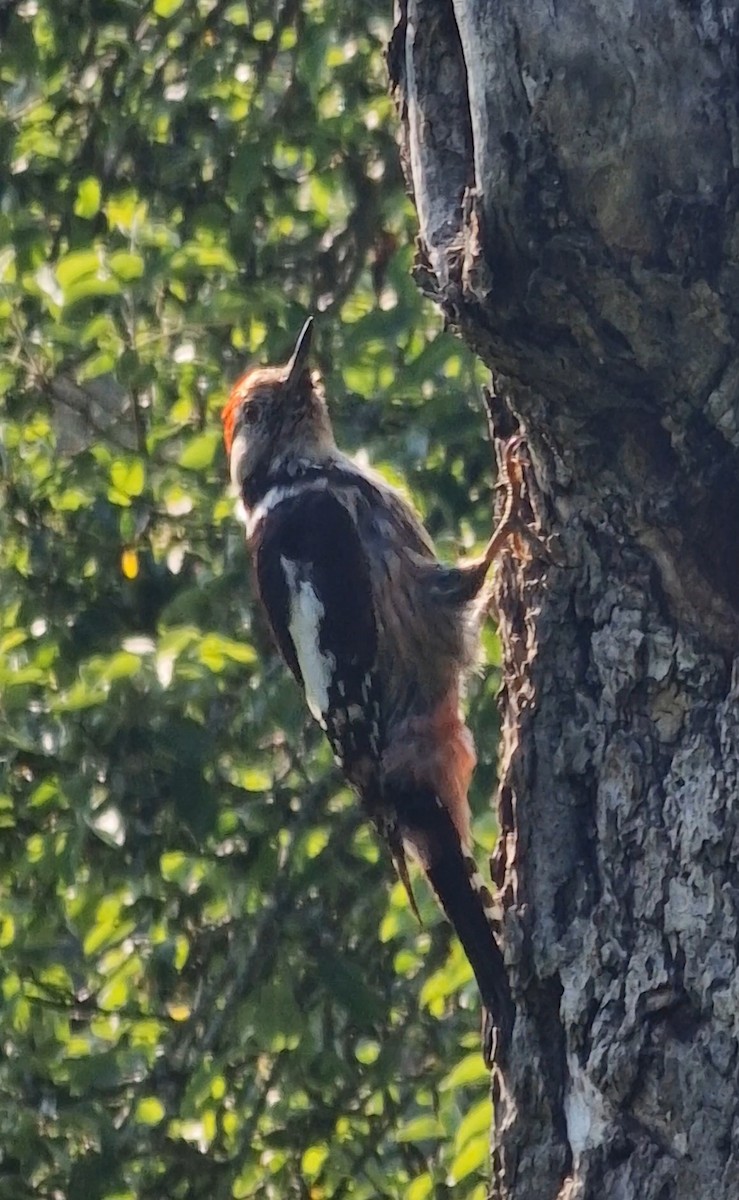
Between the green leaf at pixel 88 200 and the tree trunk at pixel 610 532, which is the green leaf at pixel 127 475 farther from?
the tree trunk at pixel 610 532

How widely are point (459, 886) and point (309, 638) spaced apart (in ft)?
2.63

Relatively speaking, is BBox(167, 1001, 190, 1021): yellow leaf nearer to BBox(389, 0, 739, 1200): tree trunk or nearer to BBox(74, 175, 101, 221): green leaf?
BBox(389, 0, 739, 1200): tree trunk

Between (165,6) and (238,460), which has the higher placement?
(165,6)

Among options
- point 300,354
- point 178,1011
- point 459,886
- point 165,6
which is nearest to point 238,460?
point 300,354

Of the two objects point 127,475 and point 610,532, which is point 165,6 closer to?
point 127,475

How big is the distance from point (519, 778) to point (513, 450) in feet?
1.71

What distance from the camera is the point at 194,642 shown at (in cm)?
319

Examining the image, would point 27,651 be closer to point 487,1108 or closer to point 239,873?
point 239,873

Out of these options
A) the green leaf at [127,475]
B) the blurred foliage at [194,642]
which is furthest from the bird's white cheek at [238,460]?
the green leaf at [127,475]

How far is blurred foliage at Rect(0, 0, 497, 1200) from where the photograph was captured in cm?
346

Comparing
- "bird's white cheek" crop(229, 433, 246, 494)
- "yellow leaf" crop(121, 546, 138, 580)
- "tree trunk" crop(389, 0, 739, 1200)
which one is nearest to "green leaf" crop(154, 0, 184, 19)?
"bird's white cheek" crop(229, 433, 246, 494)

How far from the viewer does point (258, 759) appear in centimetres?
389

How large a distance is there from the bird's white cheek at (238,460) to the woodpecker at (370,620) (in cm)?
6

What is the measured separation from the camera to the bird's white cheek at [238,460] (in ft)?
13.6
